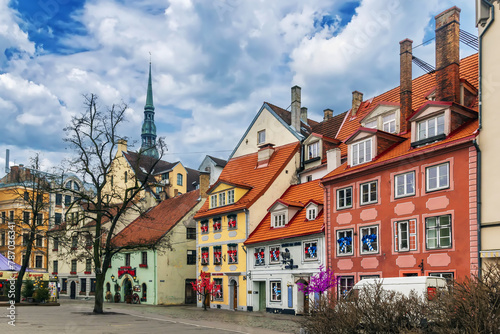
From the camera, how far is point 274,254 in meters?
37.0

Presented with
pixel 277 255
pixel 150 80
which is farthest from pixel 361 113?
pixel 150 80

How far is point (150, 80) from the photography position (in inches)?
5084

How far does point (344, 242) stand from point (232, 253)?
13400 millimetres

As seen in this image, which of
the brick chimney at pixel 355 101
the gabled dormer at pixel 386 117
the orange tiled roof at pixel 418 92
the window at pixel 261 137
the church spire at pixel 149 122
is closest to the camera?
the orange tiled roof at pixel 418 92

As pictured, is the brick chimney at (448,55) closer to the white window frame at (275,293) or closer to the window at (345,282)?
the window at (345,282)

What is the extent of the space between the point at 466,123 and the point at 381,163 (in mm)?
4705

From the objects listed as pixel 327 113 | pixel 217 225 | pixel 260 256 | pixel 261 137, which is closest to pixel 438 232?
pixel 260 256

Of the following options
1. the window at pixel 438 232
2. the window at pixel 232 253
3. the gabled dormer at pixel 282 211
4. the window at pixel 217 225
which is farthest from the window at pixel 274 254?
the window at pixel 438 232

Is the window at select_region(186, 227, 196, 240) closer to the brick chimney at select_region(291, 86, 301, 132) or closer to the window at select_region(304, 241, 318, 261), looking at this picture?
the brick chimney at select_region(291, 86, 301, 132)

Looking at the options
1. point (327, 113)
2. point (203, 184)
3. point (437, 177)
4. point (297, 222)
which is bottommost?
point (297, 222)

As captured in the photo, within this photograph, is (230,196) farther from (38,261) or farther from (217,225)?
(38,261)

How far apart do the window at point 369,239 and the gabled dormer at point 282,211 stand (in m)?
8.16

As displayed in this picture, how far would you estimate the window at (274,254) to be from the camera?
1447 inches

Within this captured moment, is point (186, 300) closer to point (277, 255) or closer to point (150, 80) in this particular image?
point (277, 255)
